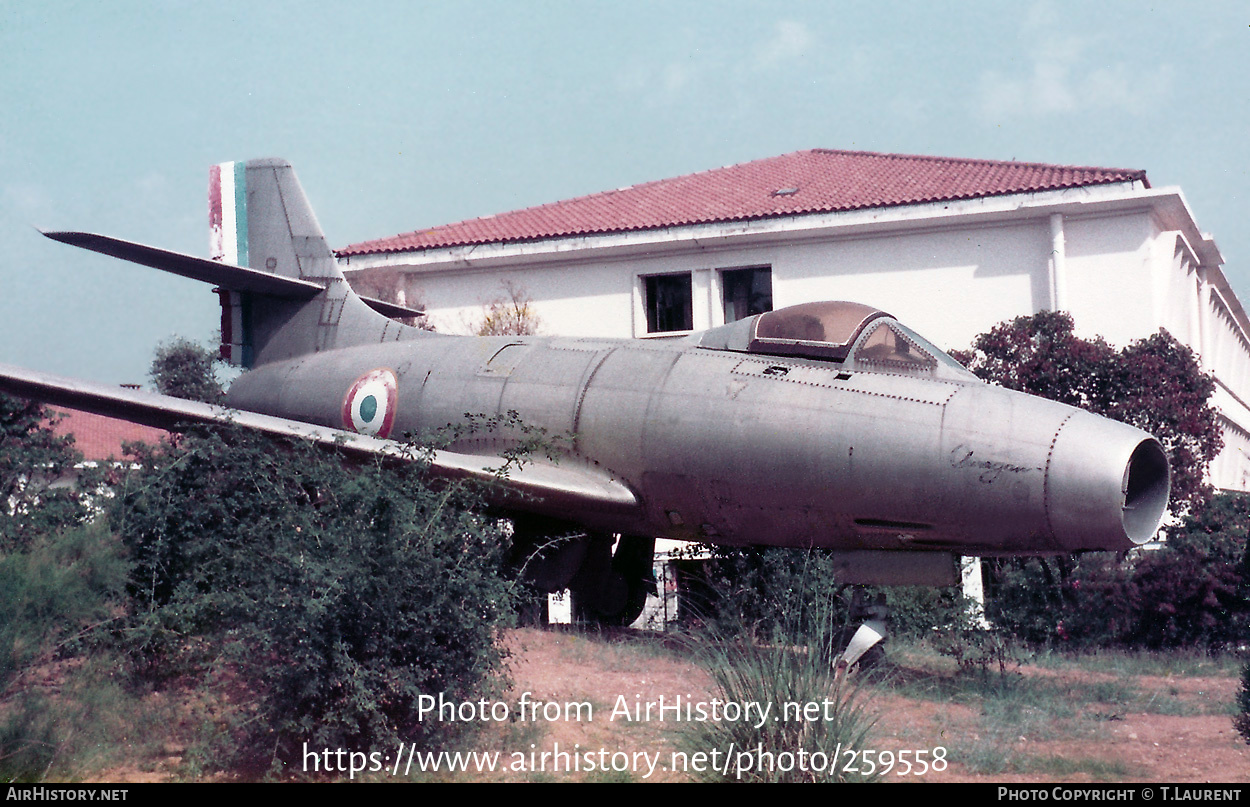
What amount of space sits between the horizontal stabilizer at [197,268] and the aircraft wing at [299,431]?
1.75 metres

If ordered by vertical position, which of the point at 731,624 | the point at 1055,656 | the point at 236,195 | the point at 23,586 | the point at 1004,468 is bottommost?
the point at 1055,656

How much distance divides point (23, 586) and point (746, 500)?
5.38 m

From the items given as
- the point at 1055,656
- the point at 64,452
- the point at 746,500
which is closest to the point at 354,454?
the point at 746,500

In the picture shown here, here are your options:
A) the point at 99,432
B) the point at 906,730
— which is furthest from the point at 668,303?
the point at 99,432

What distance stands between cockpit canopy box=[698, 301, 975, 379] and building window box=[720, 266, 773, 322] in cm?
1330

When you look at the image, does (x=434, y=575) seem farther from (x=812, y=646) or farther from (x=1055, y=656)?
(x=1055, y=656)

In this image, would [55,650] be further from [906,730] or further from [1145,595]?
[1145,595]

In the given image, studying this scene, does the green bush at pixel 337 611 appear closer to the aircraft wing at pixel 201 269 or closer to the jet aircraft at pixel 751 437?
the jet aircraft at pixel 751 437

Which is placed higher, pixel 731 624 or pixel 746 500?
pixel 746 500

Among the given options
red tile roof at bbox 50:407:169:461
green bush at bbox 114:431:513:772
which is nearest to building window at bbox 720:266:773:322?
green bush at bbox 114:431:513:772

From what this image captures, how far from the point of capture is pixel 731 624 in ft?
35.5

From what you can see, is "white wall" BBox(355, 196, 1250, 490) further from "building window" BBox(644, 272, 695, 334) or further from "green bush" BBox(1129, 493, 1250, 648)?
"green bush" BBox(1129, 493, 1250, 648)

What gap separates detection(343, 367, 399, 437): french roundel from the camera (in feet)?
35.9

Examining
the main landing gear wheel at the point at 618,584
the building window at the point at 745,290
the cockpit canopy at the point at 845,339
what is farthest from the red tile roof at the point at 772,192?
the cockpit canopy at the point at 845,339
